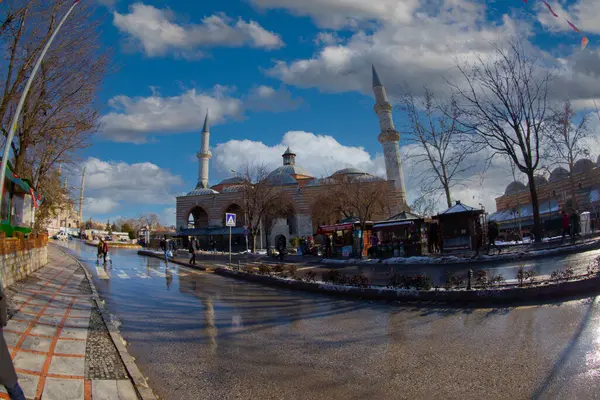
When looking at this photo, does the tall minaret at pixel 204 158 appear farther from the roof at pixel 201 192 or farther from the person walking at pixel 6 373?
the person walking at pixel 6 373

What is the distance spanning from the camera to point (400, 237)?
78.0ft

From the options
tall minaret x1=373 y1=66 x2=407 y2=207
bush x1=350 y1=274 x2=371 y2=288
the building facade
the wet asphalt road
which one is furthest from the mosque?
the wet asphalt road

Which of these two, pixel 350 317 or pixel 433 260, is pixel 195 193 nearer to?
pixel 433 260

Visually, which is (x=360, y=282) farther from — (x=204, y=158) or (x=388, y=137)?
(x=204, y=158)

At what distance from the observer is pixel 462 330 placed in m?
6.29

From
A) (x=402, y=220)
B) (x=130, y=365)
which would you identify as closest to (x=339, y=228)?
(x=402, y=220)

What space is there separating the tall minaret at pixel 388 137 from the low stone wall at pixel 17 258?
42.7 m

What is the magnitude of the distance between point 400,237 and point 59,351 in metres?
20.6

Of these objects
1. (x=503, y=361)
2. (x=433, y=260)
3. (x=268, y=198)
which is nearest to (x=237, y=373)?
(x=503, y=361)

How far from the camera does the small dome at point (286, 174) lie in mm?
60319

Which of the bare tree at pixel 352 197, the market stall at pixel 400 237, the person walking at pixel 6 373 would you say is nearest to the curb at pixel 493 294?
the person walking at pixel 6 373

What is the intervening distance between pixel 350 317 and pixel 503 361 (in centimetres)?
338

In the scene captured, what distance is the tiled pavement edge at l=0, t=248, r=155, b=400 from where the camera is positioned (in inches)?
167

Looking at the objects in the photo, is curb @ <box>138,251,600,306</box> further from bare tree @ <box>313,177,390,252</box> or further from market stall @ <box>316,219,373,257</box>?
bare tree @ <box>313,177,390,252</box>
